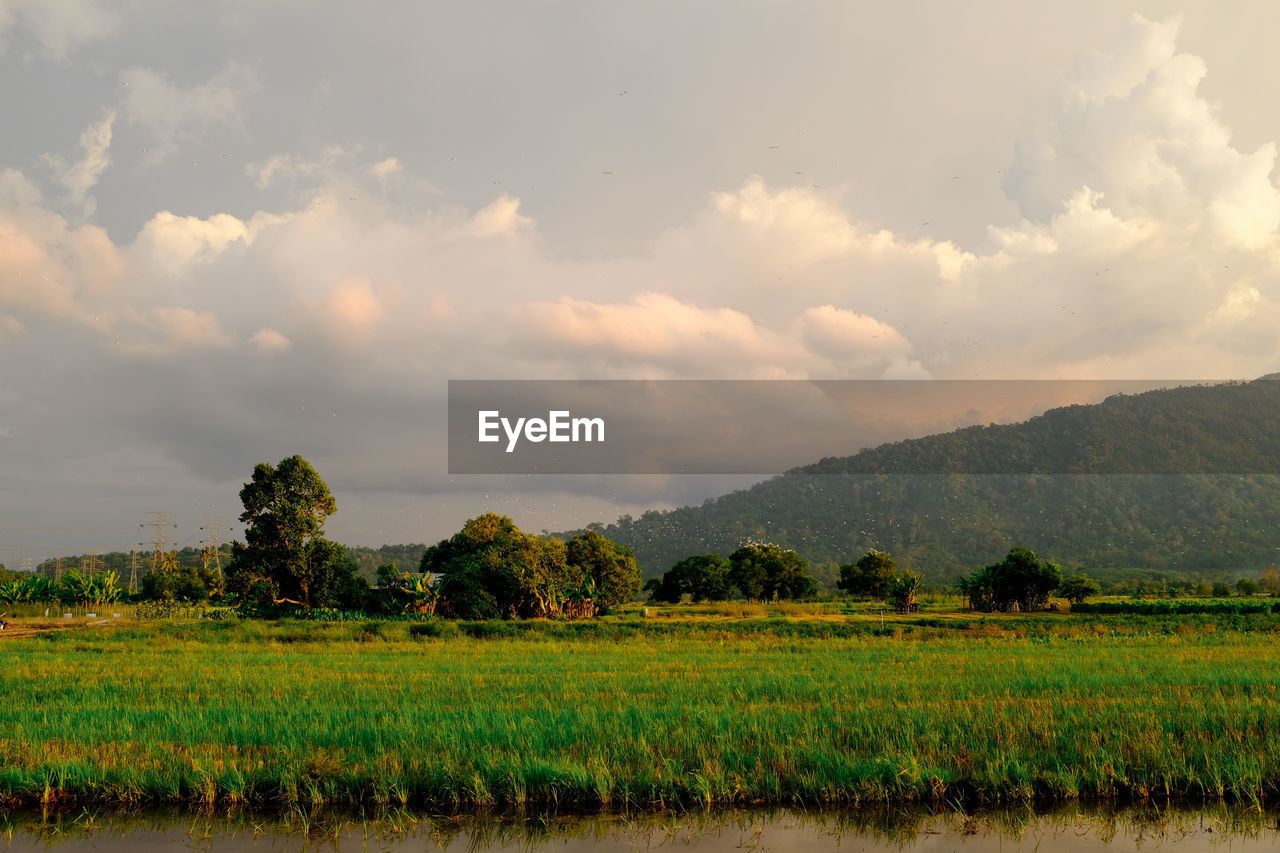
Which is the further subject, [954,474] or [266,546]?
[954,474]

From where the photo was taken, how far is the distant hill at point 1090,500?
Answer: 6024 inches

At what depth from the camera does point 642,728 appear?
14.1m

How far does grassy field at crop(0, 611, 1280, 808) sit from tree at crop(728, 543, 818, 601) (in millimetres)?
67260

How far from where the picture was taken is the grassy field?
1130 cm

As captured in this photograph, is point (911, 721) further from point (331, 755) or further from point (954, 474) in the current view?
point (954, 474)

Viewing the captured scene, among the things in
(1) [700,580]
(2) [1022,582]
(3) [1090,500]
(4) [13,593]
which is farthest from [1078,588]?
(3) [1090,500]

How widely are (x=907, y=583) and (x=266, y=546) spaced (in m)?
43.8

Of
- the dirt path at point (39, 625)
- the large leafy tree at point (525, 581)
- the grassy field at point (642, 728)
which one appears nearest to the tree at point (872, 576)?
the large leafy tree at point (525, 581)

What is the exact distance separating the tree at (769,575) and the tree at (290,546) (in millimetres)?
50913

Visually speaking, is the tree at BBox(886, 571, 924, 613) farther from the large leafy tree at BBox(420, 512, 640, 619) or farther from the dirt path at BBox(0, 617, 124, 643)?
the dirt path at BBox(0, 617, 124, 643)

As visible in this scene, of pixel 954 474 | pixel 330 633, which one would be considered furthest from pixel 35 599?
pixel 954 474

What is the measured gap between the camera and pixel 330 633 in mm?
38250

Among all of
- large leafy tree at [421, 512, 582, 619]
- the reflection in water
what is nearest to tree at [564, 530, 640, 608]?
large leafy tree at [421, 512, 582, 619]

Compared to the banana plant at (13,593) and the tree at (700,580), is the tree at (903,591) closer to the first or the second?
the tree at (700,580)
